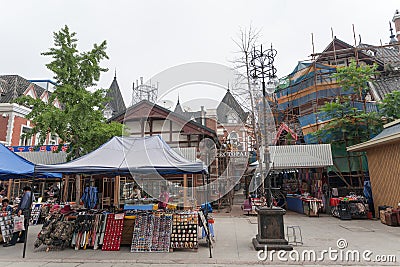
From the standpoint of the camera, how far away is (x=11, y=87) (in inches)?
790

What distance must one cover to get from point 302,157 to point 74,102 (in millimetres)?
11159

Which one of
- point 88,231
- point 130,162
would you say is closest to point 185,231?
point 130,162

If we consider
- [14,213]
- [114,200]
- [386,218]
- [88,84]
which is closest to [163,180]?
[114,200]

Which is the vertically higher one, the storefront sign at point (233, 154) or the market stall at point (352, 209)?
the storefront sign at point (233, 154)

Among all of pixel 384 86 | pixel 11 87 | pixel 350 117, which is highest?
pixel 11 87

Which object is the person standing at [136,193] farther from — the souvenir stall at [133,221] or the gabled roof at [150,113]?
the souvenir stall at [133,221]

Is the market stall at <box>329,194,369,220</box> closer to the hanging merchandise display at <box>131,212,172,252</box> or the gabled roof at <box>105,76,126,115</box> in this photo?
the hanging merchandise display at <box>131,212,172,252</box>

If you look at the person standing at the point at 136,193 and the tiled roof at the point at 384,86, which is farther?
the tiled roof at the point at 384,86

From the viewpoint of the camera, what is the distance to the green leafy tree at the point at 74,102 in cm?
1114

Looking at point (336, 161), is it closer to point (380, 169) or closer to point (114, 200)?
point (380, 169)

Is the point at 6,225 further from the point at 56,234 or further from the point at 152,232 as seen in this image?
the point at 152,232

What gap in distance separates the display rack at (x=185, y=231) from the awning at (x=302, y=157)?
702 cm

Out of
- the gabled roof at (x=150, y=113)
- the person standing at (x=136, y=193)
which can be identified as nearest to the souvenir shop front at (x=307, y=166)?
the gabled roof at (x=150, y=113)

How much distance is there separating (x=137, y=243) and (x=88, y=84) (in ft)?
27.9
